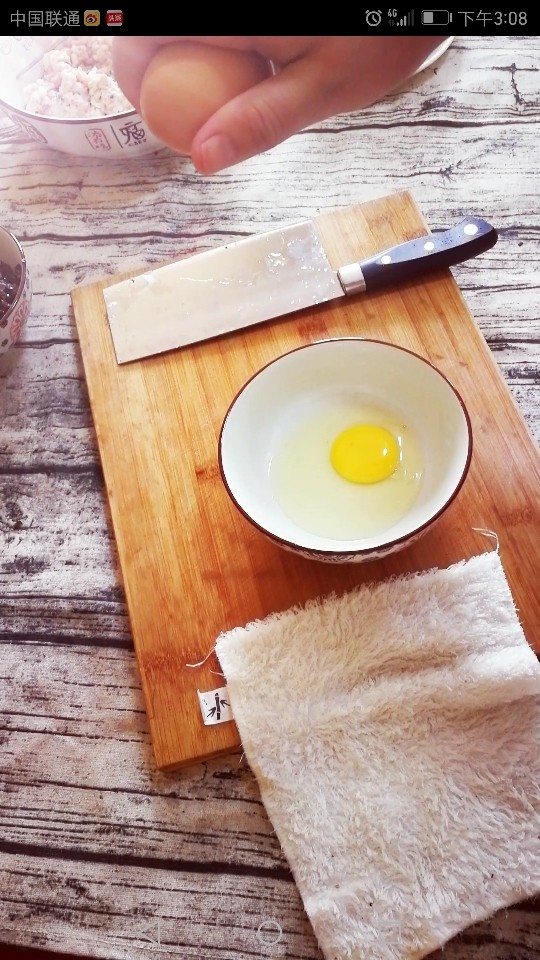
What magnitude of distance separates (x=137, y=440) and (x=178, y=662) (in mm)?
236

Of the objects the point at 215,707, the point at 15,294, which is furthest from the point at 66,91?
the point at 215,707

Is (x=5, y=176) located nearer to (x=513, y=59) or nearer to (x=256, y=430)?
(x=256, y=430)

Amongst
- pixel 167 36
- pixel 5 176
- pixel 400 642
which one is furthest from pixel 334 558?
pixel 5 176

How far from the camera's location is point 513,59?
950mm

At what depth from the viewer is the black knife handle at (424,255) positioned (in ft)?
2.40

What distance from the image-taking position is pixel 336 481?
626mm

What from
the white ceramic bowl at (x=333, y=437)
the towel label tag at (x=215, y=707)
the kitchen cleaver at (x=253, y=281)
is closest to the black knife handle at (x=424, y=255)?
the kitchen cleaver at (x=253, y=281)

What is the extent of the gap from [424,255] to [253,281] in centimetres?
18

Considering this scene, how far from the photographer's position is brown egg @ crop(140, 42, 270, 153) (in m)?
0.41

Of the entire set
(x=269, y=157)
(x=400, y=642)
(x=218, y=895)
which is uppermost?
(x=269, y=157)
